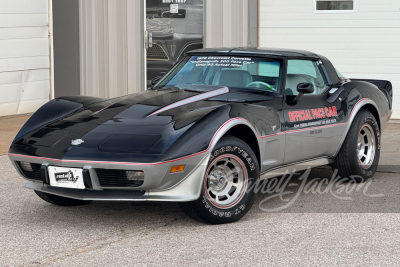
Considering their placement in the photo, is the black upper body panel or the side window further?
the side window

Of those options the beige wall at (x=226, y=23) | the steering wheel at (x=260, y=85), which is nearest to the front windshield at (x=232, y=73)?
the steering wheel at (x=260, y=85)

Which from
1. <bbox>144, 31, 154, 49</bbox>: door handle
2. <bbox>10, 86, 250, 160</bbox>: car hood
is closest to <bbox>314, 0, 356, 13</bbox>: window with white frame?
<bbox>144, 31, 154, 49</bbox>: door handle

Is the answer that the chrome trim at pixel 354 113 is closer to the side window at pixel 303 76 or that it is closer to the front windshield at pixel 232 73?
the side window at pixel 303 76

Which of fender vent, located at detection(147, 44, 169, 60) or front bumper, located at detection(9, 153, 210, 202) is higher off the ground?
fender vent, located at detection(147, 44, 169, 60)

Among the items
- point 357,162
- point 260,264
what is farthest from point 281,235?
point 357,162

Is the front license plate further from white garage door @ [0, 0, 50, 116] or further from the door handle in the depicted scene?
the door handle

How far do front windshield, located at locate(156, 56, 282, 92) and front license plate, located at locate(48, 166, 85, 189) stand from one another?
67.2 inches

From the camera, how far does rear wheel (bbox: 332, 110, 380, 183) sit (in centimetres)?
618

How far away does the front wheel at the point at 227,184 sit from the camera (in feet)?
15.3

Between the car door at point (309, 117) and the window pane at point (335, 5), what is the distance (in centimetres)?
541

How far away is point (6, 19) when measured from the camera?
11.5m

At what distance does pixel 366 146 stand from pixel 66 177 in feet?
11.0

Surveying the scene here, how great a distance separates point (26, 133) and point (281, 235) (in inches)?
86.5

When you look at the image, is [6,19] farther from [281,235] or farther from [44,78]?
[281,235]
